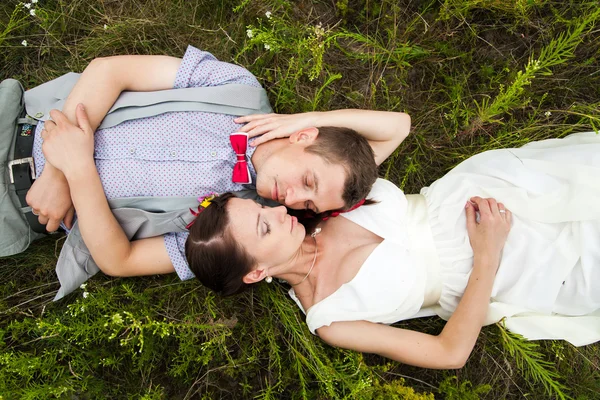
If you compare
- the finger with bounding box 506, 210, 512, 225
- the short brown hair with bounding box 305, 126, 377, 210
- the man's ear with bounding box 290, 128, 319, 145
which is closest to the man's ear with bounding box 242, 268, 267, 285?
the short brown hair with bounding box 305, 126, 377, 210

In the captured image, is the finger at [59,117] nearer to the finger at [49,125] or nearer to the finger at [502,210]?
the finger at [49,125]

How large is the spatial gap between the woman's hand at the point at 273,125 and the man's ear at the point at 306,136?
0.17 meters

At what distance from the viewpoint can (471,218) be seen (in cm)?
313

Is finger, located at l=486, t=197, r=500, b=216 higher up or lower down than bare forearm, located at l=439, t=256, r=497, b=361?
higher up

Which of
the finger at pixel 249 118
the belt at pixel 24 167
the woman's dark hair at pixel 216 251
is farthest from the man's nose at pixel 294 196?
the belt at pixel 24 167

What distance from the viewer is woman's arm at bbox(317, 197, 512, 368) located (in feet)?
9.58

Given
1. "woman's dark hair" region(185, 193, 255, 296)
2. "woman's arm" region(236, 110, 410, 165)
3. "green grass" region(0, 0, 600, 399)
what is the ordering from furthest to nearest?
"green grass" region(0, 0, 600, 399) → "woman's arm" region(236, 110, 410, 165) → "woman's dark hair" region(185, 193, 255, 296)

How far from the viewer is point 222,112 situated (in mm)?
3223

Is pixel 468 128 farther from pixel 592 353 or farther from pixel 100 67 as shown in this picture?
pixel 100 67

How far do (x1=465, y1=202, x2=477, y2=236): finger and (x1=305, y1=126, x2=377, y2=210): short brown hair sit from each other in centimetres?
75

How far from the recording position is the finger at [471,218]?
310 centimetres

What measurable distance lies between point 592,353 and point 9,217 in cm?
466

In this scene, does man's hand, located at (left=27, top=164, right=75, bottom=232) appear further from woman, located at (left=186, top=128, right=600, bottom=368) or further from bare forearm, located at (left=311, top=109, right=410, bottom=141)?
bare forearm, located at (left=311, top=109, right=410, bottom=141)

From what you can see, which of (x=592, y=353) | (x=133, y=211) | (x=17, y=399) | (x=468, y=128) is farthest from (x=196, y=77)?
(x=592, y=353)
